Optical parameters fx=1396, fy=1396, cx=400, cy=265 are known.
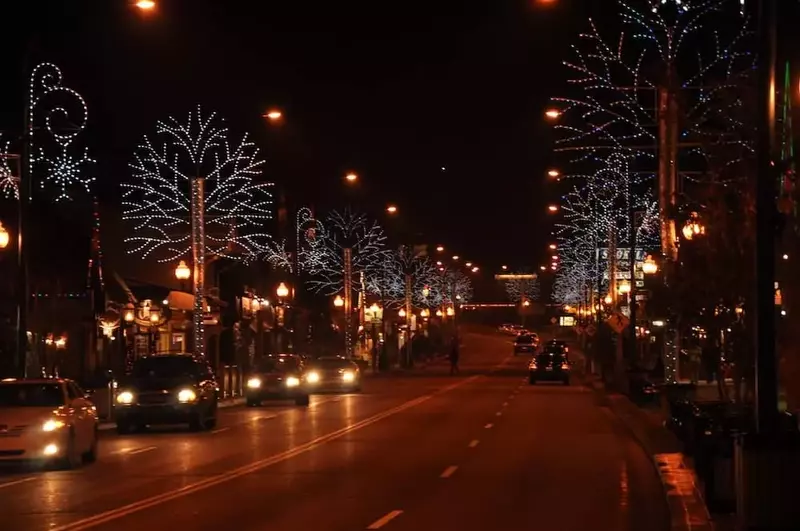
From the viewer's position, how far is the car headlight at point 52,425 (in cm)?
2312

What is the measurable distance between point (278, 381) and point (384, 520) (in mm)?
30510

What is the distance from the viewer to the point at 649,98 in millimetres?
38250

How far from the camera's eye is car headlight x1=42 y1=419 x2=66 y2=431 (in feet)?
75.9

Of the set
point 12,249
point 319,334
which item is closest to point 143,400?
point 12,249

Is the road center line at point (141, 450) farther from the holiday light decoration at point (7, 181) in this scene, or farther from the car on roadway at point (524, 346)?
the car on roadway at point (524, 346)

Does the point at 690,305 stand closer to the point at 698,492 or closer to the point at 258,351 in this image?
the point at 698,492

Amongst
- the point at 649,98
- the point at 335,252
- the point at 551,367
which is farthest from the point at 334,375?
the point at 335,252

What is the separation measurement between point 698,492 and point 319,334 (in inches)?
2996

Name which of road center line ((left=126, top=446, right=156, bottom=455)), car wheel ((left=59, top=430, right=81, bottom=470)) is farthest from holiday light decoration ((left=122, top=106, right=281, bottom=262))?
car wheel ((left=59, top=430, right=81, bottom=470))

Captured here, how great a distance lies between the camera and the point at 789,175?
16641 millimetres

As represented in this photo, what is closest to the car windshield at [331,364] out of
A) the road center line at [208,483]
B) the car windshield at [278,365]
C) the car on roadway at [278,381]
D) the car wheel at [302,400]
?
the car on roadway at [278,381]

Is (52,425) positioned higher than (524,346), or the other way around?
(52,425)

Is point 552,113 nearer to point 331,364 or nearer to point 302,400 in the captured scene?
A: point 302,400

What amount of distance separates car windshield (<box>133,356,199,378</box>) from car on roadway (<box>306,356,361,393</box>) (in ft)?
77.6
